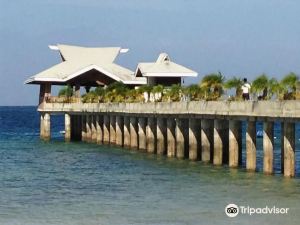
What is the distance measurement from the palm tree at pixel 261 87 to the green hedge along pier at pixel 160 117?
3.13ft

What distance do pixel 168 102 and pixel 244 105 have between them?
11165 millimetres

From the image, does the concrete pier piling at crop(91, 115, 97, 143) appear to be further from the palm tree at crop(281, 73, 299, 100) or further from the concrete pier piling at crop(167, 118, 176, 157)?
the palm tree at crop(281, 73, 299, 100)

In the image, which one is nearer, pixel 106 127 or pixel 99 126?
pixel 106 127

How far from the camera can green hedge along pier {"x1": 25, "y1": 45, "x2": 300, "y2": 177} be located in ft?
117

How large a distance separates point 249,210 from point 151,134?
26940mm

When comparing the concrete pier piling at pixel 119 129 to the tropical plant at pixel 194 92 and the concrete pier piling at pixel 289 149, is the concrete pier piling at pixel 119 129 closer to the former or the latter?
the tropical plant at pixel 194 92

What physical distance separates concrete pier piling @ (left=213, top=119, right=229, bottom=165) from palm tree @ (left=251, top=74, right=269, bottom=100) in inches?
149

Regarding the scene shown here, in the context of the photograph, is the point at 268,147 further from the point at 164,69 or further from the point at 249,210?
the point at 164,69

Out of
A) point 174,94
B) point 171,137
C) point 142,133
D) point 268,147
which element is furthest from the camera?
point 142,133

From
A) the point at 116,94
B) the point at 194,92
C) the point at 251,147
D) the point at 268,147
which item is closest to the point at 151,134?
the point at 194,92

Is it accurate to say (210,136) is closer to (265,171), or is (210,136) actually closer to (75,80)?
(265,171)

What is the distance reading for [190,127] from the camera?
45.5 metres

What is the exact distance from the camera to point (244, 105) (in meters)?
37.5

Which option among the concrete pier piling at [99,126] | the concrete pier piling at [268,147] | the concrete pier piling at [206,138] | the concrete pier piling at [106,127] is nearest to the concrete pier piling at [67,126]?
the concrete pier piling at [99,126]
